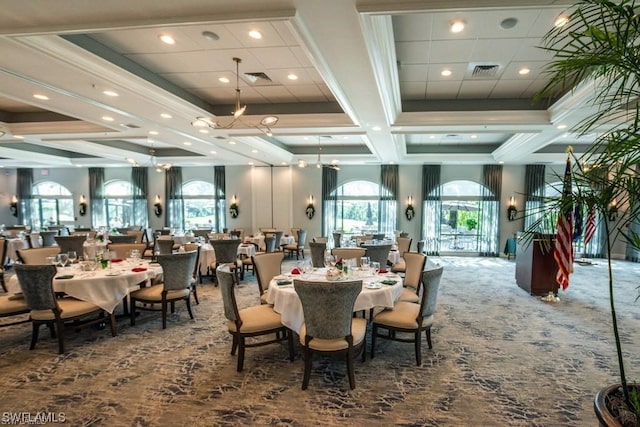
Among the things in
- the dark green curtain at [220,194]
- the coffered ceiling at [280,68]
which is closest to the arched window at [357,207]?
the dark green curtain at [220,194]

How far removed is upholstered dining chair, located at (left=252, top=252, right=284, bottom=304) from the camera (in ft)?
15.3

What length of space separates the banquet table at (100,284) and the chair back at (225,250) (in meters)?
2.15

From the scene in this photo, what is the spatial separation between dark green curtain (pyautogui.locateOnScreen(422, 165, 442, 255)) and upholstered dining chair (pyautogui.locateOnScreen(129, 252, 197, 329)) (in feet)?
31.3

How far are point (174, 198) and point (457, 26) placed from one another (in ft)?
43.4

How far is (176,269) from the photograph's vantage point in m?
4.92

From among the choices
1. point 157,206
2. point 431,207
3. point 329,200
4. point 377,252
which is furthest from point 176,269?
point 157,206

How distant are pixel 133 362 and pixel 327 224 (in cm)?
964

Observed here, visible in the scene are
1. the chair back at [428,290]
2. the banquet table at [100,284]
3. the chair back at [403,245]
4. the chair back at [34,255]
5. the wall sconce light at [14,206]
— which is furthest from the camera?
the wall sconce light at [14,206]

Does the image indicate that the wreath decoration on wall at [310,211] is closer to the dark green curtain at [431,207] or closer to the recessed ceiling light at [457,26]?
the dark green curtain at [431,207]

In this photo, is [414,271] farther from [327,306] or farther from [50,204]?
[50,204]

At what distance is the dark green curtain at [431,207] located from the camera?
12422 millimetres

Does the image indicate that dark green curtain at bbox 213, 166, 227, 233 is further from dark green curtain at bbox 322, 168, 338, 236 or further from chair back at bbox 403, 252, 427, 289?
chair back at bbox 403, 252, 427, 289

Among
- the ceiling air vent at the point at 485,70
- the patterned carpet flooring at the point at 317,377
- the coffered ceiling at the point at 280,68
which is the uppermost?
the ceiling air vent at the point at 485,70

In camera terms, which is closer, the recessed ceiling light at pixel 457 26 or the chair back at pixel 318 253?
the recessed ceiling light at pixel 457 26
